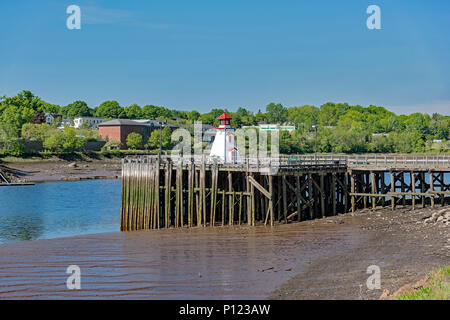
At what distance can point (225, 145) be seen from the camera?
3947 centimetres

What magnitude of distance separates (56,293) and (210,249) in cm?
903

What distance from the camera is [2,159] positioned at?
9331 cm

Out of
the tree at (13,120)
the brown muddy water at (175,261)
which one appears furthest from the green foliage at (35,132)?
the brown muddy water at (175,261)

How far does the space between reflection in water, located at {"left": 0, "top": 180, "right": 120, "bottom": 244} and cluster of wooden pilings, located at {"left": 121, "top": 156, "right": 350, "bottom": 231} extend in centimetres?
393

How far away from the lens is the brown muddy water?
1945cm

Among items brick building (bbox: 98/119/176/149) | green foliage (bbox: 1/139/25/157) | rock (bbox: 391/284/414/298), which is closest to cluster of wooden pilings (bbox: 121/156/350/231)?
rock (bbox: 391/284/414/298)

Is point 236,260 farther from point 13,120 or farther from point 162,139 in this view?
point 13,120

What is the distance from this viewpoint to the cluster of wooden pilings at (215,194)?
33.6 metres

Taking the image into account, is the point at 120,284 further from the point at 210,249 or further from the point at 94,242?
the point at 94,242

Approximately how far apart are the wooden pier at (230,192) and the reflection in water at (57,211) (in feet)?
13.6

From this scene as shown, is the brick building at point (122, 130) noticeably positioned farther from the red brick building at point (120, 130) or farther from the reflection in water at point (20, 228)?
the reflection in water at point (20, 228)

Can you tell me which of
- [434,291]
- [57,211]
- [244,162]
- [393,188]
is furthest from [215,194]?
[57,211]

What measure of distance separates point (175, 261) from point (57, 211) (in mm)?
28016
